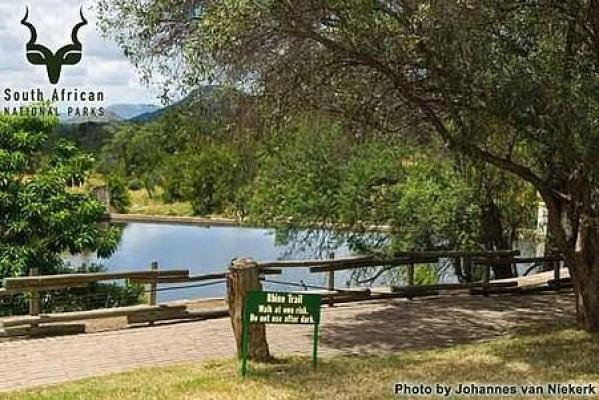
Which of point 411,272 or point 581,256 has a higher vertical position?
point 581,256

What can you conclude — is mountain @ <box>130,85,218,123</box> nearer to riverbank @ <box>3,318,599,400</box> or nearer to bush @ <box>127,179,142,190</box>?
riverbank @ <box>3,318,599,400</box>

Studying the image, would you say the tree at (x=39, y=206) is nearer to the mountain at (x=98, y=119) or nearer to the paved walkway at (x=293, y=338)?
the mountain at (x=98, y=119)

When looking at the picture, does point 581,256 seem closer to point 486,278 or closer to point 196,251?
point 486,278

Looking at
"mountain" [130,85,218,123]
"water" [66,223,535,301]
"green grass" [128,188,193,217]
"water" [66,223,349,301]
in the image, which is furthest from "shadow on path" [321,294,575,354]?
"green grass" [128,188,193,217]

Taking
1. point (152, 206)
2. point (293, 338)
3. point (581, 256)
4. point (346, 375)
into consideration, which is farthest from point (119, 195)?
point (346, 375)

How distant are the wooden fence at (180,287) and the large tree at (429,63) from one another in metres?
3.59

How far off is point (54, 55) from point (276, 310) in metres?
7.89

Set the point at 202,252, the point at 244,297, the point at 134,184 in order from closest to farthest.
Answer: the point at 244,297
the point at 202,252
the point at 134,184

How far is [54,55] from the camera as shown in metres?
13.9

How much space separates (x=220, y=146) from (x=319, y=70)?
7.20ft

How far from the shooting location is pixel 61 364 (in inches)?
363

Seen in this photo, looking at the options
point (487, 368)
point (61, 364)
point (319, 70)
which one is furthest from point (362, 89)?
point (61, 364)

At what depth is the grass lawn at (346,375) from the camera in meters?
7.30

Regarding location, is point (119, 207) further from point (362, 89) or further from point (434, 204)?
point (362, 89)
